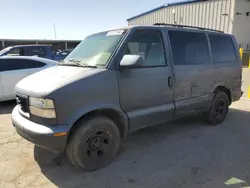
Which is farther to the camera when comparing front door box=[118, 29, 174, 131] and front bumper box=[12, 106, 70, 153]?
front door box=[118, 29, 174, 131]

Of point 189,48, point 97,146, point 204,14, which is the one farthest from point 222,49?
point 204,14

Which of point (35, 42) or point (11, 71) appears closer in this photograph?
point (11, 71)

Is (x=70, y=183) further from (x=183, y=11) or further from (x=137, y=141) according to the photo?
(x=183, y=11)

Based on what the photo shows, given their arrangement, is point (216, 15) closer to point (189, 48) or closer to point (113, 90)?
point (189, 48)

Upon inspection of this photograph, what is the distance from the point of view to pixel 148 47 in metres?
3.55

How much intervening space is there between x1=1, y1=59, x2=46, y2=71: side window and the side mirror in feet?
16.2

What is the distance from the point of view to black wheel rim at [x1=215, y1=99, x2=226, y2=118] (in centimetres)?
488

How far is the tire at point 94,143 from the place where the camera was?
2877mm

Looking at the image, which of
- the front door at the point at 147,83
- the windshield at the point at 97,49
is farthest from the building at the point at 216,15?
the windshield at the point at 97,49

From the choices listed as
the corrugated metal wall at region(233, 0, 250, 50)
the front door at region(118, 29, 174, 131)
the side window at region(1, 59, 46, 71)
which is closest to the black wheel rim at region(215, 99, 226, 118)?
the front door at region(118, 29, 174, 131)

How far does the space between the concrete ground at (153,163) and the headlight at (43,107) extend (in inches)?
35.4

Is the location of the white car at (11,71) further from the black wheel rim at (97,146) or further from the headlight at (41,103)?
the black wheel rim at (97,146)

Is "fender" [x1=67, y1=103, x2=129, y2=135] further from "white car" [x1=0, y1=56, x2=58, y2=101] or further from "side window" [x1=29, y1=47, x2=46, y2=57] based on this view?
"side window" [x1=29, y1=47, x2=46, y2=57]

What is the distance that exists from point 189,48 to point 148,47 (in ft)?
3.30
